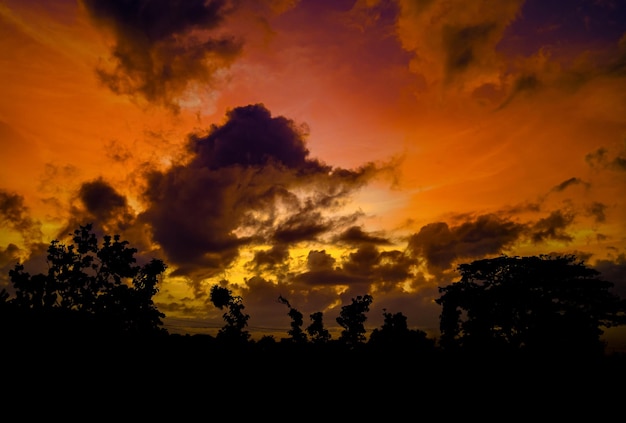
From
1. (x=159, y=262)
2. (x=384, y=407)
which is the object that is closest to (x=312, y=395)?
(x=384, y=407)

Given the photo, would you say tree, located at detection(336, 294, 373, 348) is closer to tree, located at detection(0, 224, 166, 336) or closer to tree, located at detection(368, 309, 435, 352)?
tree, located at detection(368, 309, 435, 352)

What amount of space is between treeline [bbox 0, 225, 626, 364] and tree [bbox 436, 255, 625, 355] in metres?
0.10

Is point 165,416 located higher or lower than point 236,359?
lower

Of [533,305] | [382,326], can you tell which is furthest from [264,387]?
[382,326]

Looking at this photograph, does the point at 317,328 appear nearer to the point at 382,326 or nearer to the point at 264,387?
the point at 382,326

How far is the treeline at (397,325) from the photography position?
2969 cm

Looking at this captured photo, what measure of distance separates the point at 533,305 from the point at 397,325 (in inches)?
1130

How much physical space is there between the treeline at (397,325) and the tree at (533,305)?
0.33ft

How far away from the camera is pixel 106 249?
177 feet

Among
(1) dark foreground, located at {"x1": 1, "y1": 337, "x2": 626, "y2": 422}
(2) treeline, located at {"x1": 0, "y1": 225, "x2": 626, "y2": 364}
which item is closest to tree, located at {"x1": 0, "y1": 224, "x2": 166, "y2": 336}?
(2) treeline, located at {"x1": 0, "y1": 225, "x2": 626, "y2": 364}

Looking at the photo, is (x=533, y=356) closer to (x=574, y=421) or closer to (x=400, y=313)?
(x=574, y=421)

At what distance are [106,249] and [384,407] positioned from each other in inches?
1799

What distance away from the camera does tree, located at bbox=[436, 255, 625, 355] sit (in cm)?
3881

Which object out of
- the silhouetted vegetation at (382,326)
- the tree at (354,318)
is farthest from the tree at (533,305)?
the tree at (354,318)
